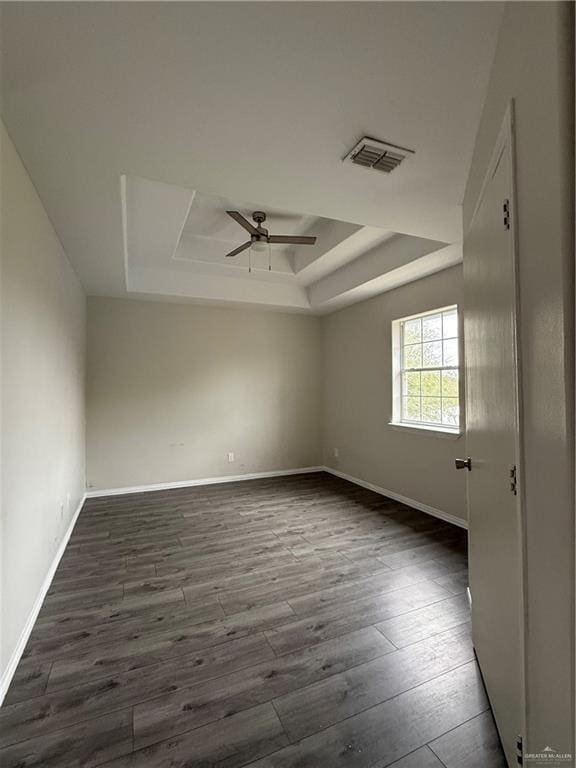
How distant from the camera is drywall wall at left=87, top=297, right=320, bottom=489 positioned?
4.39m

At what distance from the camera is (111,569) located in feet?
8.25

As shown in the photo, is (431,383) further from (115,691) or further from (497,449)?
(115,691)

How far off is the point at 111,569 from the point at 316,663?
5.61 feet

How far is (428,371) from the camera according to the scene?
3.81 metres

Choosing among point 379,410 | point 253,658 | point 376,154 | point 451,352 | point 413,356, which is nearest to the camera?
point 253,658

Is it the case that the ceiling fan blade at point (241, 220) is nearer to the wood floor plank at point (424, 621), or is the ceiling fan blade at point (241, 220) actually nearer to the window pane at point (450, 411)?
the window pane at point (450, 411)

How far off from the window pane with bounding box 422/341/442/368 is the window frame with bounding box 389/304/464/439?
58mm

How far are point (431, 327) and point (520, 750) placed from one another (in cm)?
341

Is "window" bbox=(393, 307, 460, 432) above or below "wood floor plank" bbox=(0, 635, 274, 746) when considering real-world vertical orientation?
above

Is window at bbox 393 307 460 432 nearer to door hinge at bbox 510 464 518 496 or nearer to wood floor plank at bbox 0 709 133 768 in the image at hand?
door hinge at bbox 510 464 518 496

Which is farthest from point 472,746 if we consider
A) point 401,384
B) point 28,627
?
point 401,384

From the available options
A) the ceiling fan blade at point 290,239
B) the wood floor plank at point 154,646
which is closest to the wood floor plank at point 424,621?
the wood floor plank at point 154,646

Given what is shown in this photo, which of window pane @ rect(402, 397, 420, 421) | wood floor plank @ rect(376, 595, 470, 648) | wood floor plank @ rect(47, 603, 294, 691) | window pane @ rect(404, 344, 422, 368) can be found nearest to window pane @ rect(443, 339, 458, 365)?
window pane @ rect(404, 344, 422, 368)

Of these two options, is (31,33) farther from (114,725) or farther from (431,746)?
(431,746)
